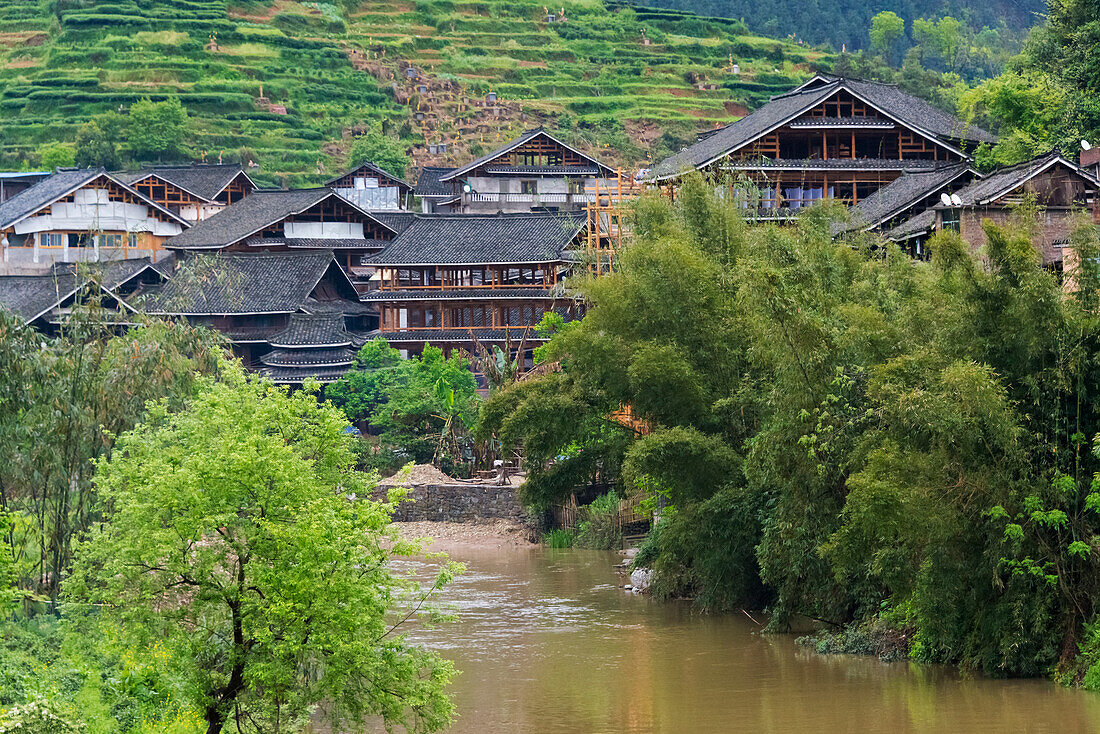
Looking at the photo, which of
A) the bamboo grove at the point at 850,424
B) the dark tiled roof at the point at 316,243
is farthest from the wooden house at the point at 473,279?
the bamboo grove at the point at 850,424

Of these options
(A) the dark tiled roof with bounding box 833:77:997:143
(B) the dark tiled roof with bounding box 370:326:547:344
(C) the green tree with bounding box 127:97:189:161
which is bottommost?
(B) the dark tiled roof with bounding box 370:326:547:344

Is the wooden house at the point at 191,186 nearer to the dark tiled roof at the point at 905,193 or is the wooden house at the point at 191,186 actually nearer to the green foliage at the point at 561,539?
the green foliage at the point at 561,539

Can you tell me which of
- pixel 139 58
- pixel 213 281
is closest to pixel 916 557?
pixel 213 281

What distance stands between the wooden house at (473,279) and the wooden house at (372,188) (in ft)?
45.8

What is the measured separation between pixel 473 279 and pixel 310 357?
7186mm

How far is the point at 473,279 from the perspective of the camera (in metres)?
57.0

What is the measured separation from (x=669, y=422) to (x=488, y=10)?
9405 centimetres

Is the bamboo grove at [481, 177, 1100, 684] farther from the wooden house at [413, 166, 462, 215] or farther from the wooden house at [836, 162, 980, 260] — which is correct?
the wooden house at [413, 166, 462, 215]

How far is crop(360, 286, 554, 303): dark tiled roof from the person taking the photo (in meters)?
55.5

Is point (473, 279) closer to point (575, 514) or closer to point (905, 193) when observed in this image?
point (575, 514)

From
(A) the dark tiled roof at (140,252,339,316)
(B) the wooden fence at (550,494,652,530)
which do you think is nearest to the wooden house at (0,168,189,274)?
(A) the dark tiled roof at (140,252,339,316)

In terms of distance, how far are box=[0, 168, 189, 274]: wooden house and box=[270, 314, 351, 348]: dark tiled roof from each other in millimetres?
12705

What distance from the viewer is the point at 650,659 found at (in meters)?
24.3

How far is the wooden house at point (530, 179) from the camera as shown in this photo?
2672 inches
